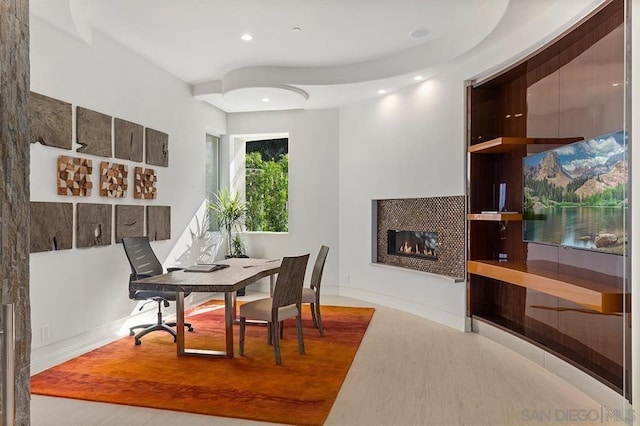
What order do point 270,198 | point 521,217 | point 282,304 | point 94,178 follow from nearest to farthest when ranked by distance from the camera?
point 282,304
point 521,217
point 94,178
point 270,198

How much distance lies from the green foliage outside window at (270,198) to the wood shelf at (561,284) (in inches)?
150

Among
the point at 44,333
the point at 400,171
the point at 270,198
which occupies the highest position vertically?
the point at 400,171

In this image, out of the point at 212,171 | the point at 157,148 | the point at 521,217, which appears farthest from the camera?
the point at 212,171

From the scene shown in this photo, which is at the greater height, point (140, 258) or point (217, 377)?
point (140, 258)

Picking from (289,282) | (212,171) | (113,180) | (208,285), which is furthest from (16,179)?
(212,171)

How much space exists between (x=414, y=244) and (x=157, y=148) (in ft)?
11.4

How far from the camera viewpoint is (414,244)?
5.97 meters

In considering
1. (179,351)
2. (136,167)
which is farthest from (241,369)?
(136,167)

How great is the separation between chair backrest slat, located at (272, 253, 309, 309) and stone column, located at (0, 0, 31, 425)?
243 cm

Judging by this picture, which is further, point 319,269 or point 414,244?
point 414,244

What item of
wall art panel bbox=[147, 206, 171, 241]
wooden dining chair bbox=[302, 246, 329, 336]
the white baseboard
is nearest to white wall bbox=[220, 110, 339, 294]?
the white baseboard

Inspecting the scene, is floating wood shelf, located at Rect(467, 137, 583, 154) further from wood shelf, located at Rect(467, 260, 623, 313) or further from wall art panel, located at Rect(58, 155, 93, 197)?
wall art panel, located at Rect(58, 155, 93, 197)

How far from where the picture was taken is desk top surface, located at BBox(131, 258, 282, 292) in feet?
11.8

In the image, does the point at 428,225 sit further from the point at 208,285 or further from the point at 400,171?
the point at 208,285
